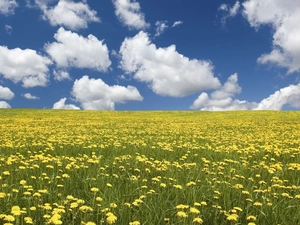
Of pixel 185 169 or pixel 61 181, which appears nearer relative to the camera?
pixel 61 181

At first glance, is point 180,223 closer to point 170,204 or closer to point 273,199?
point 170,204

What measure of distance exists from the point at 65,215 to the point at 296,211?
11.8ft

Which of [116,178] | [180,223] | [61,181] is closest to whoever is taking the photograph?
[180,223]

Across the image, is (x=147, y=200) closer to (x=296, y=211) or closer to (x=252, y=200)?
(x=252, y=200)

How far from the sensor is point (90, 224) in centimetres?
373

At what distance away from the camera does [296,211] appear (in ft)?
16.7

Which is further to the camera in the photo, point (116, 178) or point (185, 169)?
point (185, 169)

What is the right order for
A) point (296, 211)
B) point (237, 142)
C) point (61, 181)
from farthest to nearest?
point (237, 142) → point (61, 181) → point (296, 211)

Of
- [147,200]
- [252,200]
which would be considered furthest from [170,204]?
[252,200]

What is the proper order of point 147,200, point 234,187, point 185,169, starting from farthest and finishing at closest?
point 185,169
point 234,187
point 147,200

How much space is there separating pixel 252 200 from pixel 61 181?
12.3 ft

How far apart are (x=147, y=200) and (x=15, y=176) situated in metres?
3.38

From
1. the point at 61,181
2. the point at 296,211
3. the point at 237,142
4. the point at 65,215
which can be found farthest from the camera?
A: the point at 237,142

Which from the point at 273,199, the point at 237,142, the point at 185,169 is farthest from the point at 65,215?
the point at 237,142
